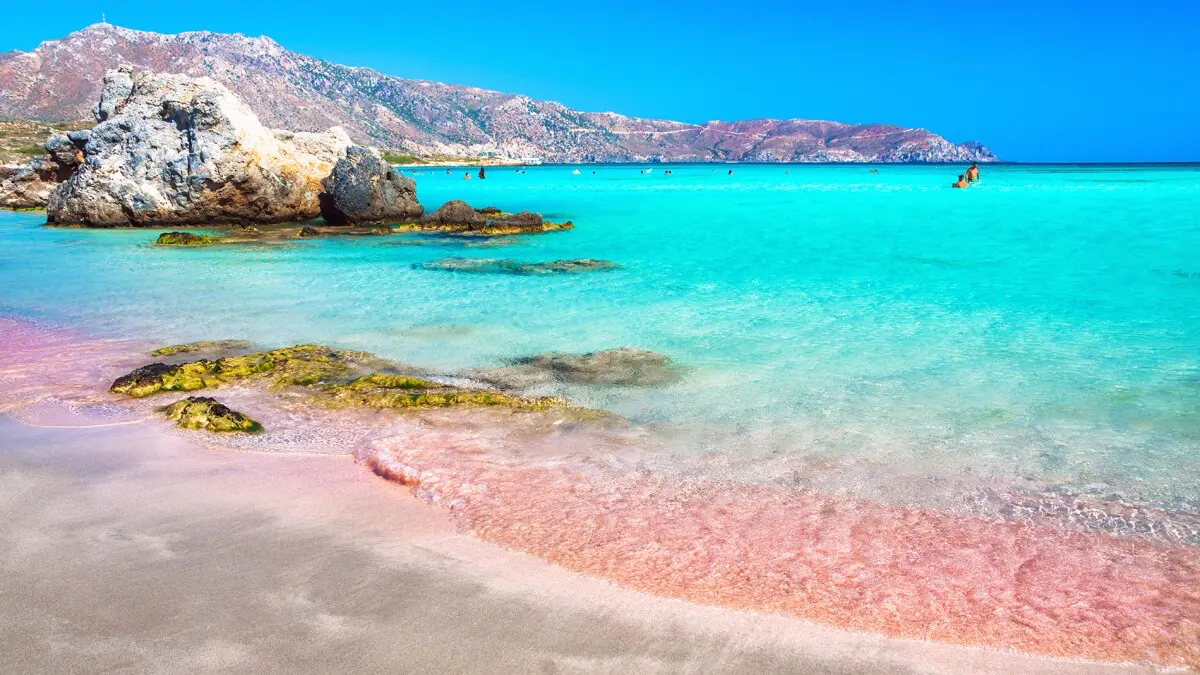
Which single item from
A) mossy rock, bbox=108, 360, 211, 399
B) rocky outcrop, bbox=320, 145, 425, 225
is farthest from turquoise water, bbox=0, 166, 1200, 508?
rocky outcrop, bbox=320, 145, 425, 225

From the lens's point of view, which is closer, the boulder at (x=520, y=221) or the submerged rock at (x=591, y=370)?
the submerged rock at (x=591, y=370)

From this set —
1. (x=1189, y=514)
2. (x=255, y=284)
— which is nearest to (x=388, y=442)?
(x=1189, y=514)

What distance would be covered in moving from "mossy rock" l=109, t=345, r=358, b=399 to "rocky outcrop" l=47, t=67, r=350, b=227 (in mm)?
21582

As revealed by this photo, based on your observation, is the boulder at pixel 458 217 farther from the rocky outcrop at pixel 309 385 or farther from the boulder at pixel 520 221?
the rocky outcrop at pixel 309 385

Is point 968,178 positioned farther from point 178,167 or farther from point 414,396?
point 414,396

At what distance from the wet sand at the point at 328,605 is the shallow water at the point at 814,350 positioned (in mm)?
287

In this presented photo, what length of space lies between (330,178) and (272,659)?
28.8m

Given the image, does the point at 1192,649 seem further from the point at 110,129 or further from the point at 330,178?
the point at 110,129

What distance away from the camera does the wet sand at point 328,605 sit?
352 cm

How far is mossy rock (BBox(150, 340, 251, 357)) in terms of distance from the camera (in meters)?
9.97

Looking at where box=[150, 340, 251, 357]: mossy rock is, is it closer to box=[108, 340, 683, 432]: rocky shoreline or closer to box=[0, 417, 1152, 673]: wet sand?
box=[108, 340, 683, 432]: rocky shoreline

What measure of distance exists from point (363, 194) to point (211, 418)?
24004 millimetres

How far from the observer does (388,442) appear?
6582 mm

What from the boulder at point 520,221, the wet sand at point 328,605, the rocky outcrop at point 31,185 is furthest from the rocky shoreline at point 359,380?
the rocky outcrop at point 31,185
